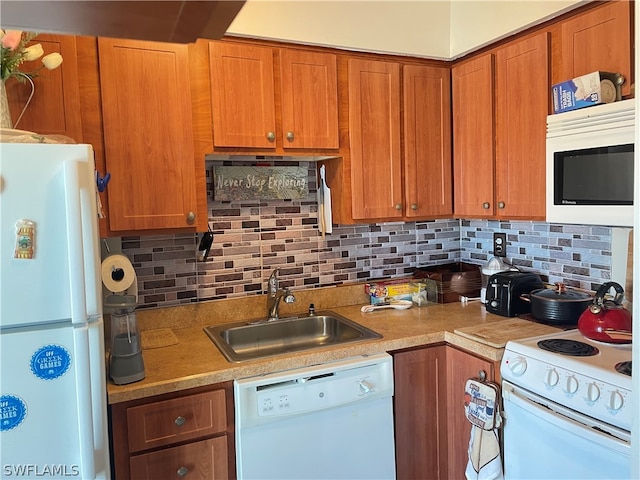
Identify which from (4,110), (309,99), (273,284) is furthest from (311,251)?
(4,110)

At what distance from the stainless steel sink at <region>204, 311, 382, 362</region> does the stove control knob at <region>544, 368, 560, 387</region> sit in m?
0.71

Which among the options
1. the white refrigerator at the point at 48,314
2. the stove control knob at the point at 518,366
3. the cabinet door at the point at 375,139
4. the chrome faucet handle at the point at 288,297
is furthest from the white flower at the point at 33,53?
the stove control knob at the point at 518,366

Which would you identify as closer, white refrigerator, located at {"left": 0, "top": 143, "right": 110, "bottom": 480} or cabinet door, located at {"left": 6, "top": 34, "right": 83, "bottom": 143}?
white refrigerator, located at {"left": 0, "top": 143, "right": 110, "bottom": 480}

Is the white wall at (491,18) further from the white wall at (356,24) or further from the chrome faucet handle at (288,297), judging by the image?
the chrome faucet handle at (288,297)

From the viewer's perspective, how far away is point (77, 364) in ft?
4.35

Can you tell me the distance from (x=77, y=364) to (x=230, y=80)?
4.07 feet

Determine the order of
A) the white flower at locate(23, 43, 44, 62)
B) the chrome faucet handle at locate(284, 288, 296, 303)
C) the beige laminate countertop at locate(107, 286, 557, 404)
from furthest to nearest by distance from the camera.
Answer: the chrome faucet handle at locate(284, 288, 296, 303) → the beige laminate countertop at locate(107, 286, 557, 404) → the white flower at locate(23, 43, 44, 62)

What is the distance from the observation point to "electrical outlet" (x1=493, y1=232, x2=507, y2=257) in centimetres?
261

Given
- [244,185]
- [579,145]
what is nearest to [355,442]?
[244,185]

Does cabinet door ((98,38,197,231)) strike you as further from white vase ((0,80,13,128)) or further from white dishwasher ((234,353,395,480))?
white dishwasher ((234,353,395,480))

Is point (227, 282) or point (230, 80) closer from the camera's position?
point (230, 80)

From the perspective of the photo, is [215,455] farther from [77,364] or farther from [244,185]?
[244,185]

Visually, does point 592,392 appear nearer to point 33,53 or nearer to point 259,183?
point 259,183

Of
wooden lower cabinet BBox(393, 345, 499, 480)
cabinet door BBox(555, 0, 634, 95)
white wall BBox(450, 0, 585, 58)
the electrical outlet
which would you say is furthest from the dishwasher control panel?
white wall BBox(450, 0, 585, 58)
